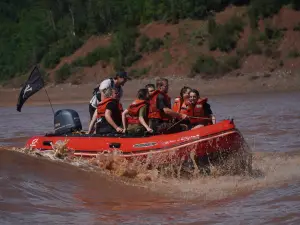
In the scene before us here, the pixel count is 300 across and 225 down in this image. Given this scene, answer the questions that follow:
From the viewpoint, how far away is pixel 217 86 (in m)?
32.1

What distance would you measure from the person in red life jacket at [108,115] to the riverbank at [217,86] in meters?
20.0

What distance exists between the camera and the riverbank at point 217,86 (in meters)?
30.8

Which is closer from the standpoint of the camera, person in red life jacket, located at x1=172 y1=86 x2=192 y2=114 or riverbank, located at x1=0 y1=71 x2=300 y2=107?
person in red life jacket, located at x1=172 y1=86 x2=192 y2=114

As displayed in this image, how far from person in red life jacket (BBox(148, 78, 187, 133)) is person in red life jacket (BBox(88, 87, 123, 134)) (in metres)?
0.51

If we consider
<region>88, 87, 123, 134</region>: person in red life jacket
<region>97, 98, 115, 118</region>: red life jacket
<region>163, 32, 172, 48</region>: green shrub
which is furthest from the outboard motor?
<region>163, 32, 172, 48</region>: green shrub

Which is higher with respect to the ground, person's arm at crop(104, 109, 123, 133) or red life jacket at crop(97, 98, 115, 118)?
red life jacket at crop(97, 98, 115, 118)

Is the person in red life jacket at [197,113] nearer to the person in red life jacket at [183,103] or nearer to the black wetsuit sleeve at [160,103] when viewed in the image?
the person in red life jacket at [183,103]

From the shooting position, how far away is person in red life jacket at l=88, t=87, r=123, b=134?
10641 millimetres

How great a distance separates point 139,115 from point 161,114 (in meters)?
0.37

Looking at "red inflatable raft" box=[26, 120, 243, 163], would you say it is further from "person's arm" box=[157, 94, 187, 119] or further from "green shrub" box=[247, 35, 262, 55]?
"green shrub" box=[247, 35, 262, 55]

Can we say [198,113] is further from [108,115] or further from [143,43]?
[143,43]

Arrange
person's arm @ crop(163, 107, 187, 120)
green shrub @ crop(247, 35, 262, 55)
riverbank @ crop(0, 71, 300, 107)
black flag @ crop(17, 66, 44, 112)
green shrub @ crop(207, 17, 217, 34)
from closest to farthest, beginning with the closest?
person's arm @ crop(163, 107, 187, 120) → black flag @ crop(17, 66, 44, 112) → riverbank @ crop(0, 71, 300, 107) → green shrub @ crop(247, 35, 262, 55) → green shrub @ crop(207, 17, 217, 34)

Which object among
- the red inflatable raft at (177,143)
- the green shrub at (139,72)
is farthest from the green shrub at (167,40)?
the red inflatable raft at (177,143)

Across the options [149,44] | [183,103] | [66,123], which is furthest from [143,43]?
[183,103]
